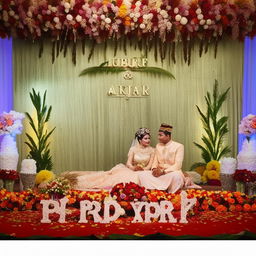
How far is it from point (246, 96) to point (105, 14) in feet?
10.6

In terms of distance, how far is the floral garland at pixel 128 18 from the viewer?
30.6ft

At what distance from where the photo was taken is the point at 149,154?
9312mm

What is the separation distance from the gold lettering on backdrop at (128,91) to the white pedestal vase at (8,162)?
7.92ft

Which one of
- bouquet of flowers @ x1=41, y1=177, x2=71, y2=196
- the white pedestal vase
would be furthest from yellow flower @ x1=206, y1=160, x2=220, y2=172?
the white pedestal vase

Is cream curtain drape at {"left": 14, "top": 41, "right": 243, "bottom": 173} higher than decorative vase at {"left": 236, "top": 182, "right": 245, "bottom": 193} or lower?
higher

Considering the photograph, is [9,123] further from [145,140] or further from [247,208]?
[247,208]

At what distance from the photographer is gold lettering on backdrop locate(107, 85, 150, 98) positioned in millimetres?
10680

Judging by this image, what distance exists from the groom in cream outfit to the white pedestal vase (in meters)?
2.22

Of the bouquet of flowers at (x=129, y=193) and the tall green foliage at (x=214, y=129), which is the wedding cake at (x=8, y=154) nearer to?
the bouquet of flowers at (x=129, y=193)

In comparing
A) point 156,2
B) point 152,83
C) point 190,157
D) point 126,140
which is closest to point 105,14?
point 156,2

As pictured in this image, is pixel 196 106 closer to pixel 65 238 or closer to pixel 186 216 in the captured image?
pixel 186 216

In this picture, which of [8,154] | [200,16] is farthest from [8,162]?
[200,16]

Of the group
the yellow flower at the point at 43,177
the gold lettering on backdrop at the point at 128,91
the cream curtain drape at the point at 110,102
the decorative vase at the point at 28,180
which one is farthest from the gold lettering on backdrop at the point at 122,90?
the decorative vase at the point at 28,180

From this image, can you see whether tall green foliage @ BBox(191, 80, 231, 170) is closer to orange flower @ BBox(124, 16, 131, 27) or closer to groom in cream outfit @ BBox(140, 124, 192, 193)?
groom in cream outfit @ BBox(140, 124, 192, 193)
